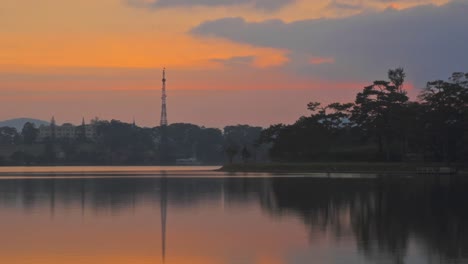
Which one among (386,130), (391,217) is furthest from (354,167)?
(391,217)

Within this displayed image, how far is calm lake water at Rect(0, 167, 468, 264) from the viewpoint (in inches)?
706

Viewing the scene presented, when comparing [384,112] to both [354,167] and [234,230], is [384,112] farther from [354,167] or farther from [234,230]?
[234,230]

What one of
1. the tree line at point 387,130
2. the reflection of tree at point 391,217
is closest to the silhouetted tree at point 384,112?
the tree line at point 387,130

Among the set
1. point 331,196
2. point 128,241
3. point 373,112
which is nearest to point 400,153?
point 373,112

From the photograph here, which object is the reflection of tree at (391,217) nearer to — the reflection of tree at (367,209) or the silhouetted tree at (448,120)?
the reflection of tree at (367,209)

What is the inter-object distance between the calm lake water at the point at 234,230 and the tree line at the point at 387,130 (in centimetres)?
4696

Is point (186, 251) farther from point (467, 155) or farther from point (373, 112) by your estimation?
point (373, 112)

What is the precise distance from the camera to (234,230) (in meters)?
23.8

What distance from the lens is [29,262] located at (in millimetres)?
16969

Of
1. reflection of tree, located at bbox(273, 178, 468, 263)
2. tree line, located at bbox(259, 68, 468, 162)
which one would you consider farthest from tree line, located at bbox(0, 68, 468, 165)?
reflection of tree, located at bbox(273, 178, 468, 263)

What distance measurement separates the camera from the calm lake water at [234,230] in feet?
58.9

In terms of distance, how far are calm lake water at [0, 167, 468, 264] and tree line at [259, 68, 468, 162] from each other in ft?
154

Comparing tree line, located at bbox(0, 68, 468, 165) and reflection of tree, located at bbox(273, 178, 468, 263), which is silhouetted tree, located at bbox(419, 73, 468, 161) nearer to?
tree line, located at bbox(0, 68, 468, 165)

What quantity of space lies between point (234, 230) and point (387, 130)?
68.3 m
